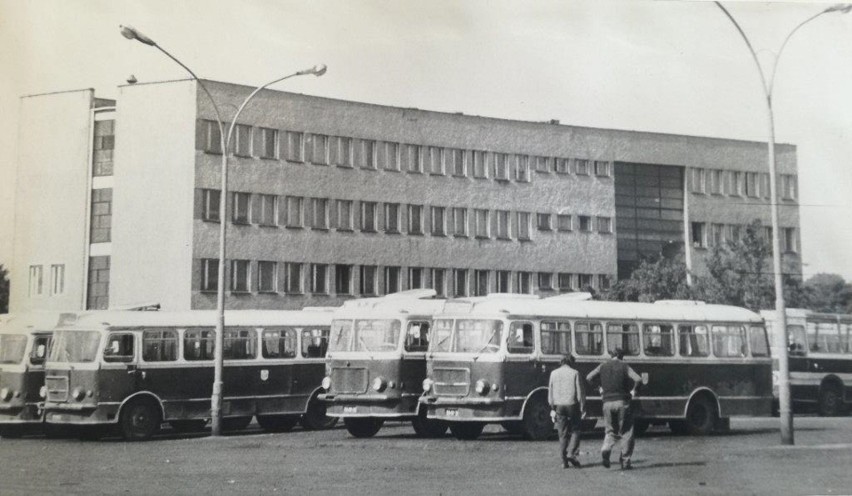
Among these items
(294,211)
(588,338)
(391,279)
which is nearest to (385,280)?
(391,279)

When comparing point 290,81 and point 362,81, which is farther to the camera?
point 290,81

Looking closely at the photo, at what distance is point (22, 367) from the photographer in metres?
22.8

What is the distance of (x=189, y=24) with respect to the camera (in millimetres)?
18125

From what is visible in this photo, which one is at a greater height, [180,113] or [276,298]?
[180,113]

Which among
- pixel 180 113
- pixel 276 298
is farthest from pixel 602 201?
pixel 180 113

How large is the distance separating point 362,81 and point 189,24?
3.78 metres

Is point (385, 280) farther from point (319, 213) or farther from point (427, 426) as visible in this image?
point (427, 426)

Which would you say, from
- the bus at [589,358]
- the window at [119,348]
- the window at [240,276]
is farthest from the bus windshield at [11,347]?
the window at [240,276]

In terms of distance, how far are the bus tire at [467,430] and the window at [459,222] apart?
2618cm

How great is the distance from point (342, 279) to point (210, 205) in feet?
19.6

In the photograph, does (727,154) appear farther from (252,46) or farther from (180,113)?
(180,113)

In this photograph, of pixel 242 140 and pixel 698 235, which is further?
pixel 242 140

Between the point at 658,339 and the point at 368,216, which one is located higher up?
the point at 368,216

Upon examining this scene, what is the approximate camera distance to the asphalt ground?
15047 millimetres
